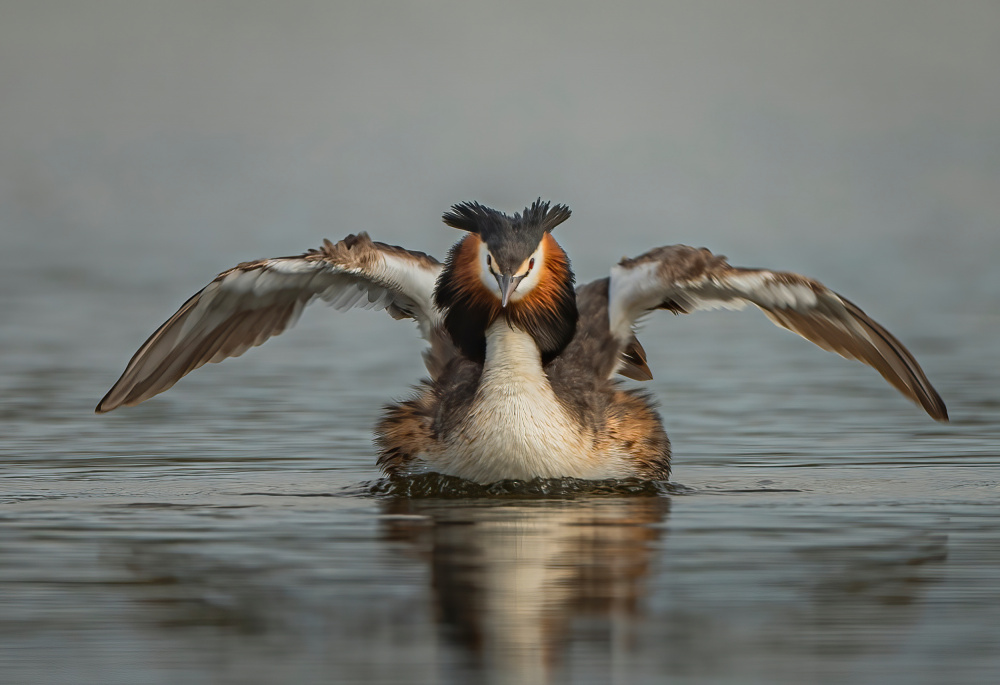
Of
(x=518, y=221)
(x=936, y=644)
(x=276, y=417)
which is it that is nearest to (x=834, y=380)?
(x=276, y=417)

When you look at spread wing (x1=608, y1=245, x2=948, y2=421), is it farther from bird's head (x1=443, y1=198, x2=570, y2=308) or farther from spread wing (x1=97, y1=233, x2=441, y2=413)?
spread wing (x1=97, y1=233, x2=441, y2=413)

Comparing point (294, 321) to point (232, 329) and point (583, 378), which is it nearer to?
point (232, 329)

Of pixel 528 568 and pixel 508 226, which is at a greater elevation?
pixel 508 226

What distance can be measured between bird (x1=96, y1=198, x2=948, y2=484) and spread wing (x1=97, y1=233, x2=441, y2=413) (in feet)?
0.03

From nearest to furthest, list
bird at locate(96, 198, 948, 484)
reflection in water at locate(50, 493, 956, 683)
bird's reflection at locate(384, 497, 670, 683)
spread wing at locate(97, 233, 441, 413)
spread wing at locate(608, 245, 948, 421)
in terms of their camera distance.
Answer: reflection in water at locate(50, 493, 956, 683), bird's reflection at locate(384, 497, 670, 683), bird at locate(96, 198, 948, 484), spread wing at locate(608, 245, 948, 421), spread wing at locate(97, 233, 441, 413)

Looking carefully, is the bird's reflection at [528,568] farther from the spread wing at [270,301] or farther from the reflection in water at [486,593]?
the spread wing at [270,301]

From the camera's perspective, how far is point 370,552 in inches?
330

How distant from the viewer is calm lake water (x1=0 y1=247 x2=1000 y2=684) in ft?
20.6

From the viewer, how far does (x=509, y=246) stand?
10.9 metres

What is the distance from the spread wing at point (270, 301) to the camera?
1170 centimetres

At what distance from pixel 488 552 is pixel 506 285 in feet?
9.27

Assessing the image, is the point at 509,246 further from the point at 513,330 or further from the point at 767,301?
the point at 767,301

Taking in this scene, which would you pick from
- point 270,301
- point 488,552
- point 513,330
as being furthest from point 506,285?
point 488,552

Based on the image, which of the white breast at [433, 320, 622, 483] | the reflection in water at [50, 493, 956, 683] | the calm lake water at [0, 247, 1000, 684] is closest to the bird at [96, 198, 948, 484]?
the white breast at [433, 320, 622, 483]
